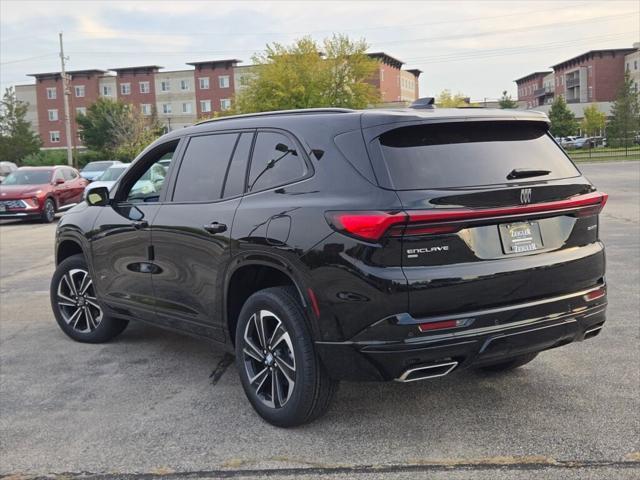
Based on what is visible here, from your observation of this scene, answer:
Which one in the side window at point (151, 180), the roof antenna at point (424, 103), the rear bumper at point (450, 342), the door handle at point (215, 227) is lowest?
the rear bumper at point (450, 342)

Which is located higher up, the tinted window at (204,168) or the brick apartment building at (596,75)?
the brick apartment building at (596,75)

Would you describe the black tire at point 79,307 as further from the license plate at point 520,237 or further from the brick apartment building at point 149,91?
the brick apartment building at point 149,91

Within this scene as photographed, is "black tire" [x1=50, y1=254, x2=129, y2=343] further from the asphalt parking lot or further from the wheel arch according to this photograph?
the wheel arch

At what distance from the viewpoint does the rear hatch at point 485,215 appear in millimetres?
3596

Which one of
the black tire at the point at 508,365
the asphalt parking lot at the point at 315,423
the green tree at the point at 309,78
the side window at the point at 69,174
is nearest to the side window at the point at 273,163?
the asphalt parking lot at the point at 315,423

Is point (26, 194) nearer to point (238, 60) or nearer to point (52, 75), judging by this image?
point (238, 60)

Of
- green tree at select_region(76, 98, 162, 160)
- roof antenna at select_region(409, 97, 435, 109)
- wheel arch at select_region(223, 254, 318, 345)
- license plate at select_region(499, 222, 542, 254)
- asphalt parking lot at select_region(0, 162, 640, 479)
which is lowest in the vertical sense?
asphalt parking lot at select_region(0, 162, 640, 479)

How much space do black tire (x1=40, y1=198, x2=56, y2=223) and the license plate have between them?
1778cm

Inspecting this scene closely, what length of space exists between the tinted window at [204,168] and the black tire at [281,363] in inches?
35.5

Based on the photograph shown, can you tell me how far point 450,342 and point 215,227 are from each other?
168 cm

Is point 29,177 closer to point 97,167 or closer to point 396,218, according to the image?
point 97,167

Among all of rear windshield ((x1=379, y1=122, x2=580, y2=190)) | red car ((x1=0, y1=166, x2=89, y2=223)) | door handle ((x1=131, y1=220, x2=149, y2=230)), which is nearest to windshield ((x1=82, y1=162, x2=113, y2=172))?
red car ((x1=0, y1=166, x2=89, y2=223))

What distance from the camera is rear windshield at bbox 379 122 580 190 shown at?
376cm

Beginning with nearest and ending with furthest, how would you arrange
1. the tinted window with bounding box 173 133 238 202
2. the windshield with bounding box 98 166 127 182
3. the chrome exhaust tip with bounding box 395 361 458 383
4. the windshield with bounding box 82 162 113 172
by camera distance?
the chrome exhaust tip with bounding box 395 361 458 383
the tinted window with bounding box 173 133 238 202
the windshield with bounding box 98 166 127 182
the windshield with bounding box 82 162 113 172
